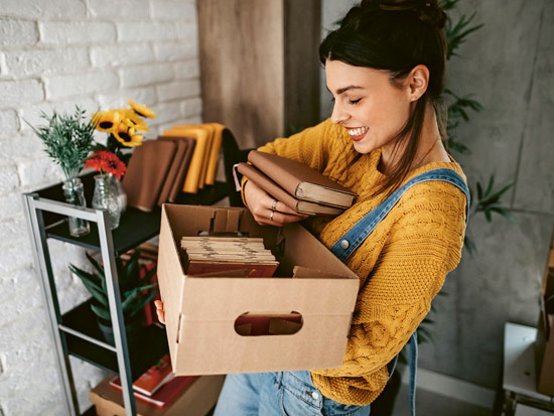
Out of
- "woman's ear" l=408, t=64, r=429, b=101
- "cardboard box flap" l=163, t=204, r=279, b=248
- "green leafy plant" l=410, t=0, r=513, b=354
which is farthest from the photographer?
"green leafy plant" l=410, t=0, r=513, b=354

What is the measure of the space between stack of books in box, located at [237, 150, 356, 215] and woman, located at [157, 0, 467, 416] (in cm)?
3

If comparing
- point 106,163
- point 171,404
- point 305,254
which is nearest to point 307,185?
point 305,254

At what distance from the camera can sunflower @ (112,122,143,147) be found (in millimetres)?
1279

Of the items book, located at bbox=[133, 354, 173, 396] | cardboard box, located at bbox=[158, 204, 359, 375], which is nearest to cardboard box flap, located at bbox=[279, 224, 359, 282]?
cardboard box, located at bbox=[158, 204, 359, 375]

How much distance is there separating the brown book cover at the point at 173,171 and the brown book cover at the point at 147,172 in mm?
13

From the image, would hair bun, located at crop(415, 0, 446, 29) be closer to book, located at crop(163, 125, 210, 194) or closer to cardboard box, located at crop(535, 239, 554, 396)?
book, located at crop(163, 125, 210, 194)

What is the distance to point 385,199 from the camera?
0.93m

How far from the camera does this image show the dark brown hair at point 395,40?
0.89 m

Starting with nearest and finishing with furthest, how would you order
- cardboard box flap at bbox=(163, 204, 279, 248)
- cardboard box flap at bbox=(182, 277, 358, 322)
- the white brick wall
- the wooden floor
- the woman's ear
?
cardboard box flap at bbox=(182, 277, 358, 322)
the woman's ear
cardboard box flap at bbox=(163, 204, 279, 248)
the white brick wall
the wooden floor

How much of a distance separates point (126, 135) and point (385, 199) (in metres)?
0.77

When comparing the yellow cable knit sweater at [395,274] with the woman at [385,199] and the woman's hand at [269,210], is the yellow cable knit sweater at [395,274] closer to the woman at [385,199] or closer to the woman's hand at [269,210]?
the woman at [385,199]

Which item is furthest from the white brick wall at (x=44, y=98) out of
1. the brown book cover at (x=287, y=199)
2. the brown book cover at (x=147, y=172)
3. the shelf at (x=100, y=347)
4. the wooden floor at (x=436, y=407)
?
the wooden floor at (x=436, y=407)

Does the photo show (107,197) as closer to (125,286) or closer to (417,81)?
(125,286)

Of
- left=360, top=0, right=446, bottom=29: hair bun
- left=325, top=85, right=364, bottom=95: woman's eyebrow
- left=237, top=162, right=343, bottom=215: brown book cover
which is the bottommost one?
left=237, top=162, right=343, bottom=215: brown book cover
